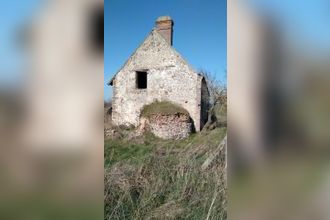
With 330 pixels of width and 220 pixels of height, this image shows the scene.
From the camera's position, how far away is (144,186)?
2.04m

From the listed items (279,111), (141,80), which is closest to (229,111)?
(279,111)

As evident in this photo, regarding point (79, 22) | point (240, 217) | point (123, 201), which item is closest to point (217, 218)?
point (123, 201)

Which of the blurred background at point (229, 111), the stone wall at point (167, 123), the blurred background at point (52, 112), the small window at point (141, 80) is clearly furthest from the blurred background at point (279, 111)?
the small window at point (141, 80)

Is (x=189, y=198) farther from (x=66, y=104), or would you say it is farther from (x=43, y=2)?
Result: (x=43, y=2)

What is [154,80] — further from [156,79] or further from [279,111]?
[279,111]

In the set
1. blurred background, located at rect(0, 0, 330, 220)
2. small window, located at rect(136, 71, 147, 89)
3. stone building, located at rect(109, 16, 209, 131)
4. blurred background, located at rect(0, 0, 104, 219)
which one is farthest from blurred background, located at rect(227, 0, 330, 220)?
small window, located at rect(136, 71, 147, 89)

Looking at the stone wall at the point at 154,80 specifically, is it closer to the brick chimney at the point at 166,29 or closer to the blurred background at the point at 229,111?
the brick chimney at the point at 166,29

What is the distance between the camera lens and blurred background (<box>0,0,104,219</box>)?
28.1 inches

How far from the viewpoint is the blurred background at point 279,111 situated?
2.40ft

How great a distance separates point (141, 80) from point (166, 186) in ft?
31.0

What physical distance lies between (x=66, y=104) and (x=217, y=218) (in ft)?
3.70

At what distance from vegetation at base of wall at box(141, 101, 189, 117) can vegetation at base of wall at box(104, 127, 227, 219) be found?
7.87 meters

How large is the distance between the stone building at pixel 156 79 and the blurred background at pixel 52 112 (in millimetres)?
9553

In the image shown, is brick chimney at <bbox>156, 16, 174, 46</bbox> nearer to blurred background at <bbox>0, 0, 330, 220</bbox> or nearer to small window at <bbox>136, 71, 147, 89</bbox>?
small window at <bbox>136, 71, 147, 89</bbox>
